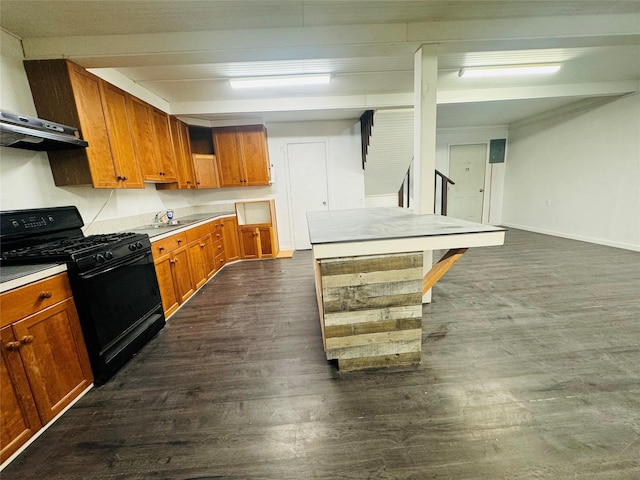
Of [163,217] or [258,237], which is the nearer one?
[163,217]

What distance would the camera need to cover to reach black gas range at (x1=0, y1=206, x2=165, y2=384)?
1.53m

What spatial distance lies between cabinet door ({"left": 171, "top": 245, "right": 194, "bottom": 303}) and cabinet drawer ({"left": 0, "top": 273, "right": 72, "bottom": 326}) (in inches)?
46.3

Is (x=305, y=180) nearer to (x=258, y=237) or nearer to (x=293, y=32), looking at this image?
(x=258, y=237)

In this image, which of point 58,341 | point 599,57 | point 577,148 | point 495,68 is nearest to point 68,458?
point 58,341

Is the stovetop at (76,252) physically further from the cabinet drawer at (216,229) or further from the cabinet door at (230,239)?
the cabinet door at (230,239)

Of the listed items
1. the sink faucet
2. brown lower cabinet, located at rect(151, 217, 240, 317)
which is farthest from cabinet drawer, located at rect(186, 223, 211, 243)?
the sink faucet

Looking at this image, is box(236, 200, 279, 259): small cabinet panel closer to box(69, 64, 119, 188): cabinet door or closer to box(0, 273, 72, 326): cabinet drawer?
box(69, 64, 119, 188): cabinet door

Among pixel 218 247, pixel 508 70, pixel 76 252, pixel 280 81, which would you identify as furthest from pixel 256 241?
pixel 508 70

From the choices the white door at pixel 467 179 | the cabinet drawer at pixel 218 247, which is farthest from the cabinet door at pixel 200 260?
the white door at pixel 467 179

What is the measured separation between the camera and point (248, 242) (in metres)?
4.51

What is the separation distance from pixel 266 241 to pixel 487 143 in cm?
565

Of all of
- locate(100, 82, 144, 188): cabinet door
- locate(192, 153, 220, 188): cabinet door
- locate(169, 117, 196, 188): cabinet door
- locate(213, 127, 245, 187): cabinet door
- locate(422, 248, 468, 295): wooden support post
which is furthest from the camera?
locate(213, 127, 245, 187): cabinet door

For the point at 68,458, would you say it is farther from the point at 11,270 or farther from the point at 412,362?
the point at 412,362

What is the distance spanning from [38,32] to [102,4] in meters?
0.70
